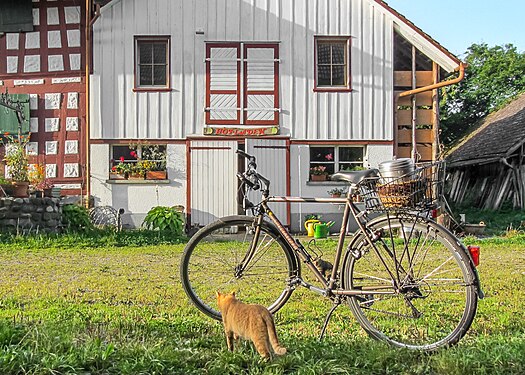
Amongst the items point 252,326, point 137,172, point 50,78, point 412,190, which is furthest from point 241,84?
point 252,326

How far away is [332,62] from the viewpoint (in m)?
14.0

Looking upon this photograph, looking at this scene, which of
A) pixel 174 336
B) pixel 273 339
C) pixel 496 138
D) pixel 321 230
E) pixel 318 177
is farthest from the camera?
pixel 496 138

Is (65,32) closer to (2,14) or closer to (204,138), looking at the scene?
(2,14)

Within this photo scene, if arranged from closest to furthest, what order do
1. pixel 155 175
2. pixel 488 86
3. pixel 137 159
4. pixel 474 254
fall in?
pixel 474 254 < pixel 155 175 < pixel 137 159 < pixel 488 86

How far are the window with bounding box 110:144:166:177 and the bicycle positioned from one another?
377 inches

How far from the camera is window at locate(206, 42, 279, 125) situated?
13.7m

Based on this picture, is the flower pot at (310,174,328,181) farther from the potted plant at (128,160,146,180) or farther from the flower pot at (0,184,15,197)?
the flower pot at (0,184,15,197)

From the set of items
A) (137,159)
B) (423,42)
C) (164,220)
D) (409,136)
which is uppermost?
(423,42)

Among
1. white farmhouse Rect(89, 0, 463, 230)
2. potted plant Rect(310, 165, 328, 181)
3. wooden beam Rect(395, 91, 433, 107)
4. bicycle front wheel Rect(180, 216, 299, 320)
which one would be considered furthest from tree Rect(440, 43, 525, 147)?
bicycle front wheel Rect(180, 216, 299, 320)

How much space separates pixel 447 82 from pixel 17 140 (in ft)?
30.8

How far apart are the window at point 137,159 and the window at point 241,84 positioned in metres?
1.50

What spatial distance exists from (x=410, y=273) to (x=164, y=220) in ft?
32.0

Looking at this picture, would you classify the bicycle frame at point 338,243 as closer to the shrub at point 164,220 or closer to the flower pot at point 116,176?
the shrub at point 164,220

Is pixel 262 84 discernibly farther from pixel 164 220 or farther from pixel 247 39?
pixel 164 220
